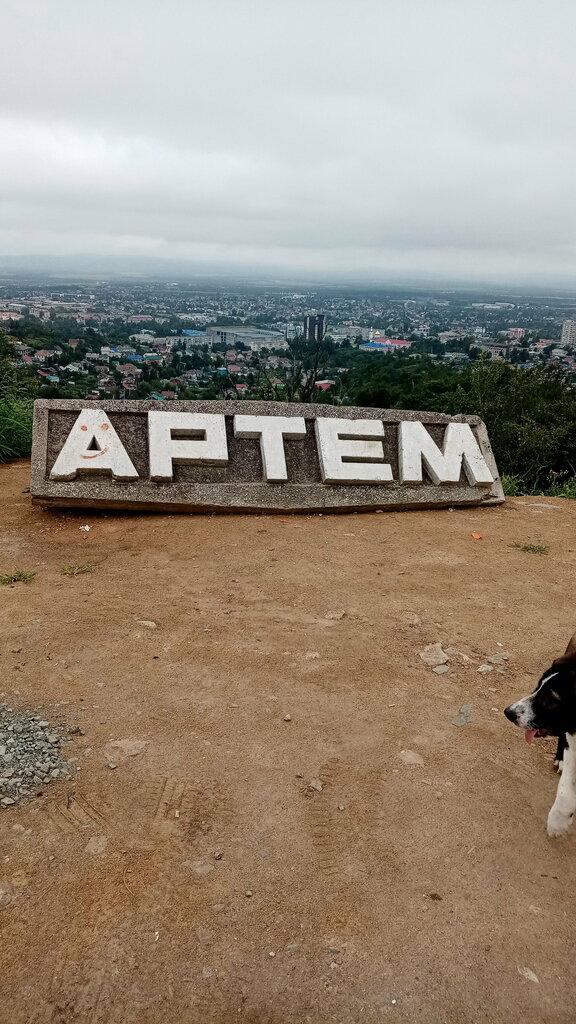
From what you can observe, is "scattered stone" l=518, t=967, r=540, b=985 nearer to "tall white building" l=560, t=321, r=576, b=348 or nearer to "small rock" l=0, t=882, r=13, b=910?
"small rock" l=0, t=882, r=13, b=910

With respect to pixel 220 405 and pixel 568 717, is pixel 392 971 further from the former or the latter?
pixel 220 405

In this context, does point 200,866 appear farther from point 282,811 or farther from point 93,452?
point 93,452

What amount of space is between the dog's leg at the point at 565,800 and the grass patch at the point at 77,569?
187 inches

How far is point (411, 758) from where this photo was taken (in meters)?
3.76

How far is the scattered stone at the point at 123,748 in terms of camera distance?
3.61 m

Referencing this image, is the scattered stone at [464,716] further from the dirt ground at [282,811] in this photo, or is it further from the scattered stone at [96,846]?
the scattered stone at [96,846]

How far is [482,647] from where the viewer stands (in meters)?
5.09

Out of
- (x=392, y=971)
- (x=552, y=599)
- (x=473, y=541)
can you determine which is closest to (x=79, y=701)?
(x=392, y=971)

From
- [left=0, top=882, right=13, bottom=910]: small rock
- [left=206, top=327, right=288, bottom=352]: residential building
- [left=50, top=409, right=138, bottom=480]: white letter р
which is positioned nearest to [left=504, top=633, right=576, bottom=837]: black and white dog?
[left=0, top=882, right=13, bottom=910]: small rock

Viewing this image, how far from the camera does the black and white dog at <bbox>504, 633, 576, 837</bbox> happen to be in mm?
2930

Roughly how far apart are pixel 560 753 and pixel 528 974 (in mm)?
1226

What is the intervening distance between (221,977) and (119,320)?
65139 millimetres

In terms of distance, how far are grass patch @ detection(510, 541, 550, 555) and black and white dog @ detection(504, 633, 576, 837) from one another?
449cm

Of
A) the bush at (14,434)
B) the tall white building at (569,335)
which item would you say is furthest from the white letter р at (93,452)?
the tall white building at (569,335)
